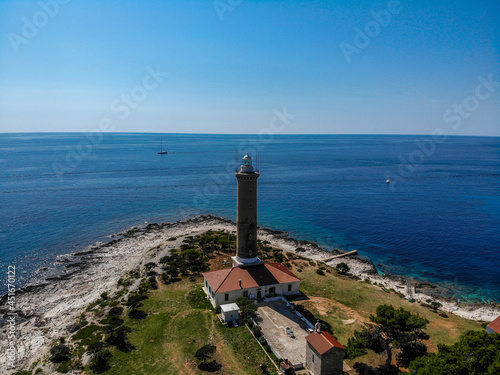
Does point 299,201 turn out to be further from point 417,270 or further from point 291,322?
point 291,322

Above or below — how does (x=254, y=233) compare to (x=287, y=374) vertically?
above

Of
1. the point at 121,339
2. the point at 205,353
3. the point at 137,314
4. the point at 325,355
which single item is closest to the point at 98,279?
the point at 137,314

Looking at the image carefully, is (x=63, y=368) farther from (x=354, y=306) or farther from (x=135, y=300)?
(x=354, y=306)

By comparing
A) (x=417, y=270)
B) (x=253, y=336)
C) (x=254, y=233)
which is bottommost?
(x=417, y=270)

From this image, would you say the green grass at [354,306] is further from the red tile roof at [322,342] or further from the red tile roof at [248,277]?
the red tile roof at [322,342]

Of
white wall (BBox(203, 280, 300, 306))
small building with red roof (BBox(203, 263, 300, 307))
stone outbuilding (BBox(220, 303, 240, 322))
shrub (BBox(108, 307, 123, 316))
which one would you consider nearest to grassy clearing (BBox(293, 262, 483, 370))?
white wall (BBox(203, 280, 300, 306))

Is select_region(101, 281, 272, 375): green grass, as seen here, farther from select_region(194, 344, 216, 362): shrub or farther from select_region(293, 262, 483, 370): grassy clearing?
select_region(293, 262, 483, 370): grassy clearing

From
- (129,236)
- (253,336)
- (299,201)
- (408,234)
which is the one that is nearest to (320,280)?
(253,336)
